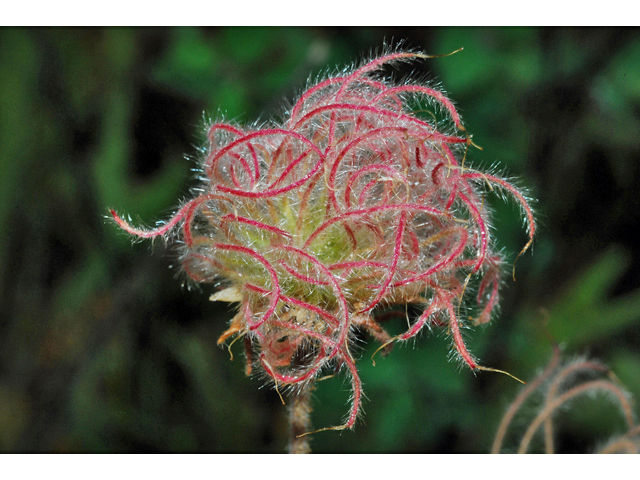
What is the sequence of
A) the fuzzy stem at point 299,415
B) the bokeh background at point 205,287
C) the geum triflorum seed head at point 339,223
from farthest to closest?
1. the bokeh background at point 205,287
2. the fuzzy stem at point 299,415
3. the geum triflorum seed head at point 339,223

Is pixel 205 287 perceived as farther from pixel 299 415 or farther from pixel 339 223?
pixel 339 223

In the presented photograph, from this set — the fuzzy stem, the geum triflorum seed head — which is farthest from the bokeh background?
the geum triflorum seed head

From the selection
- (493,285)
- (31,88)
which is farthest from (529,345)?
(31,88)

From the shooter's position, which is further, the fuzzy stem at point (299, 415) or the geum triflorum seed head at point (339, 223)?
the fuzzy stem at point (299, 415)

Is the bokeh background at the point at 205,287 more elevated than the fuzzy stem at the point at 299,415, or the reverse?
the bokeh background at the point at 205,287

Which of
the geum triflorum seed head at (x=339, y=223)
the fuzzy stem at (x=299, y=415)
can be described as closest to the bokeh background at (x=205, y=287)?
the fuzzy stem at (x=299, y=415)

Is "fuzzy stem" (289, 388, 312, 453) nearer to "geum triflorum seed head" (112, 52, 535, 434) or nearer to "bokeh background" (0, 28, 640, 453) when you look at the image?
"geum triflorum seed head" (112, 52, 535, 434)

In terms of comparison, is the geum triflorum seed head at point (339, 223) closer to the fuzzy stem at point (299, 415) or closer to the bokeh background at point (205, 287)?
the fuzzy stem at point (299, 415)

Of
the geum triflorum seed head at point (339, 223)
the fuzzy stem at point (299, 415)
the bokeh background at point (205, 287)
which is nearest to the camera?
the geum triflorum seed head at point (339, 223)
